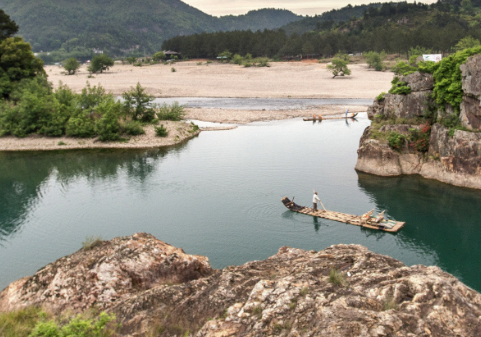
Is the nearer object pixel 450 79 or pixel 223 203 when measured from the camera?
pixel 223 203

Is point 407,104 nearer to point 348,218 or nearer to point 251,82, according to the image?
point 348,218

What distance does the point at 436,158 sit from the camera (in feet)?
99.8

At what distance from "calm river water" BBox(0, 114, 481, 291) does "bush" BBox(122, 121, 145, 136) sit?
3.79 metres

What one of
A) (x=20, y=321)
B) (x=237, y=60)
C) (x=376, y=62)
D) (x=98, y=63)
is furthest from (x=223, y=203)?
(x=237, y=60)

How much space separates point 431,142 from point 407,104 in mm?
3806

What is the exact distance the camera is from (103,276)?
12.7 metres

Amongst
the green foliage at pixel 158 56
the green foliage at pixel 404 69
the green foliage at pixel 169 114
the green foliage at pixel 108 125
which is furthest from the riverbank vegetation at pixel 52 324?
the green foliage at pixel 158 56

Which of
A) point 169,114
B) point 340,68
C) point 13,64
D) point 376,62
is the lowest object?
point 169,114

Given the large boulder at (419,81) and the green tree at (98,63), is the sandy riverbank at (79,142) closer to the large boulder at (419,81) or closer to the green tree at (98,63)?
the large boulder at (419,81)

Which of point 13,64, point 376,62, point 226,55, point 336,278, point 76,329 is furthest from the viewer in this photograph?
point 226,55

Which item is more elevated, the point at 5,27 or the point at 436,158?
the point at 5,27

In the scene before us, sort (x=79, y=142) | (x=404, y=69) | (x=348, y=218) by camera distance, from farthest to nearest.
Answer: (x=79, y=142) < (x=404, y=69) < (x=348, y=218)

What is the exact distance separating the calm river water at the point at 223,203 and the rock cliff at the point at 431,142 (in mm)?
1003

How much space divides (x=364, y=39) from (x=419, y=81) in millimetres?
105911
